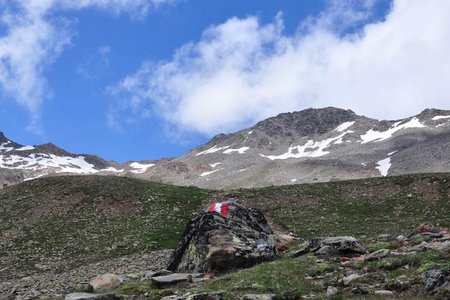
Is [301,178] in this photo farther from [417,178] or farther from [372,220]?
[372,220]

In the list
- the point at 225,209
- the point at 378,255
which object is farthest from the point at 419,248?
the point at 225,209

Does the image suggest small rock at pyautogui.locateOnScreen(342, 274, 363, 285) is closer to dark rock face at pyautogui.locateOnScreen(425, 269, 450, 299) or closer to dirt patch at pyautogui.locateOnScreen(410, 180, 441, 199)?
dark rock face at pyautogui.locateOnScreen(425, 269, 450, 299)

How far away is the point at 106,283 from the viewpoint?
24.0 meters

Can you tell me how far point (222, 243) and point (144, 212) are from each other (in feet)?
82.6

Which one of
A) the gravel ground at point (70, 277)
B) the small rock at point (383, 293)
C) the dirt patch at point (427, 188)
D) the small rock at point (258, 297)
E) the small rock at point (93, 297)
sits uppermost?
the dirt patch at point (427, 188)

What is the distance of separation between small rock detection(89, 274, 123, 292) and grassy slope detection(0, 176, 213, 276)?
1255 cm

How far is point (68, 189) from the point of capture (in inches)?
2197

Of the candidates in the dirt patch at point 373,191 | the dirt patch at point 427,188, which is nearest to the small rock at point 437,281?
the dirt patch at point 427,188

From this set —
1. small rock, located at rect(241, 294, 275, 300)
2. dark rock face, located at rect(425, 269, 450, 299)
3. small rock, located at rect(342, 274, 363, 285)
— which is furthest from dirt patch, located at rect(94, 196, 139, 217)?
dark rock face, located at rect(425, 269, 450, 299)

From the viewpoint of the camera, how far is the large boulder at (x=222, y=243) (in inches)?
1016

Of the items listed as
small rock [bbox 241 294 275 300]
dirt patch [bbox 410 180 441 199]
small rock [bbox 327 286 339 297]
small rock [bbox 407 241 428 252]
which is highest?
dirt patch [bbox 410 180 441 199]

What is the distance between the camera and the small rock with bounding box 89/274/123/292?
23.6 meters

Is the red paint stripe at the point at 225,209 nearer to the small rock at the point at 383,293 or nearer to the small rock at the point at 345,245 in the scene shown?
the small rock at the point at 345,245

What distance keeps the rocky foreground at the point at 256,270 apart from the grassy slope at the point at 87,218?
442 cm
